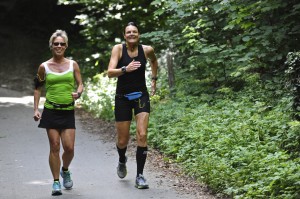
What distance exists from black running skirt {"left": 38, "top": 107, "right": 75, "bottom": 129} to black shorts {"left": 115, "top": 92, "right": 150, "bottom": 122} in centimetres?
78

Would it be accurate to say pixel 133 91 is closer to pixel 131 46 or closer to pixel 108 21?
pixel 131 46

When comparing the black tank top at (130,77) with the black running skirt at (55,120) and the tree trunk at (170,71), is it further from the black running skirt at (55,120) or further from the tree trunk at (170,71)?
the tree trunk at (170,71)

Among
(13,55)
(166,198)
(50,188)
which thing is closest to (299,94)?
(166,198)

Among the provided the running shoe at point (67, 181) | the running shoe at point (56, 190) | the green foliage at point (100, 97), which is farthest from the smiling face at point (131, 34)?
the green foliage at point (100, 97)

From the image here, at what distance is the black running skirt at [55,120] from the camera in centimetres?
676

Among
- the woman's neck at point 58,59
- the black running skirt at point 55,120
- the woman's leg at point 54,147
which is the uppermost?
the woman's neck at point 58,59

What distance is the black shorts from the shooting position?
7191 mm

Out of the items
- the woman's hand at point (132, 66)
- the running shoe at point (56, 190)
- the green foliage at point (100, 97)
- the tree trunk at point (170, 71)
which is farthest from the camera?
the green foliage at point (100, 97)

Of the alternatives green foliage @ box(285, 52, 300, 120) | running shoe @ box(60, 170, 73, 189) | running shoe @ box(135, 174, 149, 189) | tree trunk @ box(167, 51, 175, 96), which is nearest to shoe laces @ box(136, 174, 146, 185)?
running shoe @ box(135, 174, 149, 189)

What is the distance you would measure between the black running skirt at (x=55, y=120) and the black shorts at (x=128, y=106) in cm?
78

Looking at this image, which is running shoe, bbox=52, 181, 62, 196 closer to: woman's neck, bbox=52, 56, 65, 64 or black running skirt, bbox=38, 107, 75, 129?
black running skirt, bbox=38, 107, 75, 129

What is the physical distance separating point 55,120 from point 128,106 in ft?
3.50

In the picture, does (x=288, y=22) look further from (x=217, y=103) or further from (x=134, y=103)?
(x=134, y=103)

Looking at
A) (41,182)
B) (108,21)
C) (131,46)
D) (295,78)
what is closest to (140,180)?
(41,182)
